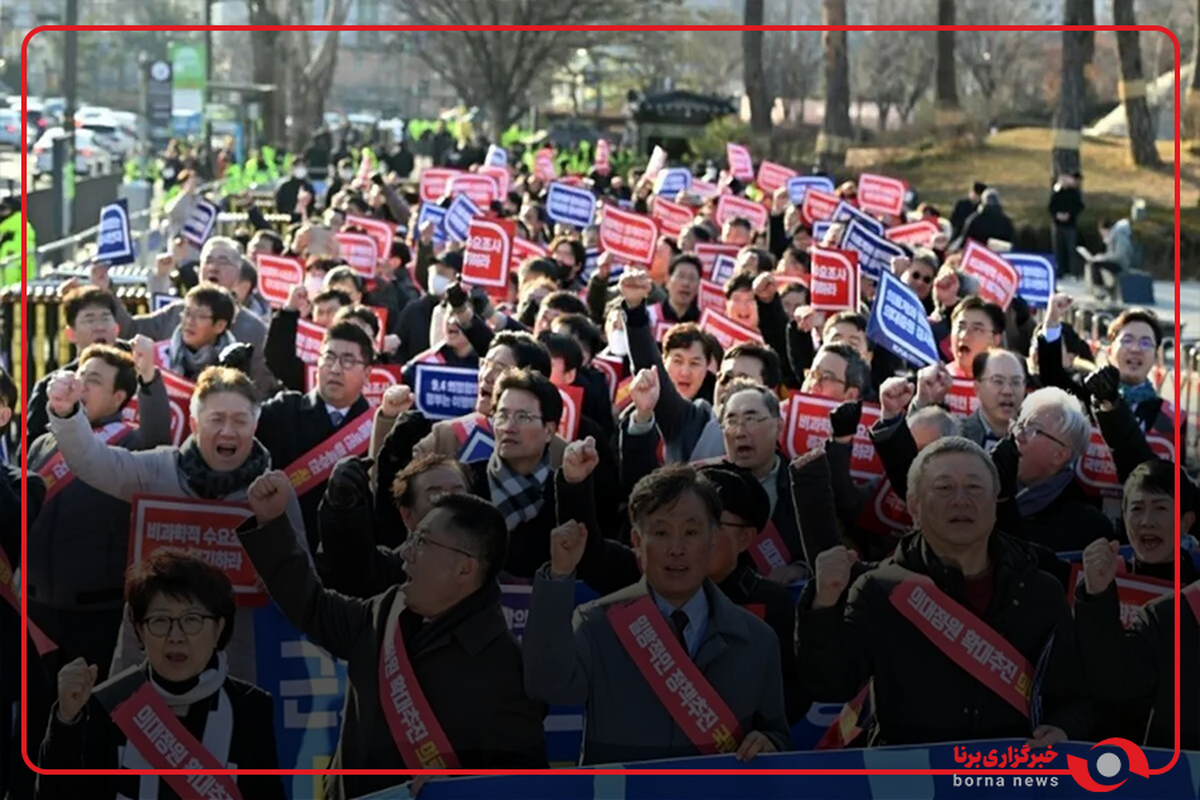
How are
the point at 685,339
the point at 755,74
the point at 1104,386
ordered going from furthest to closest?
the point at 755,74
the point at 685,339
the point at 1104,386

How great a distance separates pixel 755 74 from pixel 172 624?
144 feet

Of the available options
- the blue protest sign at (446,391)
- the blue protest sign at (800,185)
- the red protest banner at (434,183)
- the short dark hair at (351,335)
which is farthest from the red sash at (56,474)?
the blue protest sign at (800,185)

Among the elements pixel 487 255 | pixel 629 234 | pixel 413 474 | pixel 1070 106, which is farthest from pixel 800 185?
pixel 413 474

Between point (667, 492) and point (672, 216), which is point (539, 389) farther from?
point (672, 216)

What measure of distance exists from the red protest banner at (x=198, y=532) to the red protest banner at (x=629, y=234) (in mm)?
9046

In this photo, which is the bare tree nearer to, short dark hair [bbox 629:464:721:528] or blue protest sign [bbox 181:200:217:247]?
blue protest sign [bbox 181:200:217:247]

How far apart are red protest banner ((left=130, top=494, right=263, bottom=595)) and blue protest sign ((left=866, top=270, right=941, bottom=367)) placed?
182 inches

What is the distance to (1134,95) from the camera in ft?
138

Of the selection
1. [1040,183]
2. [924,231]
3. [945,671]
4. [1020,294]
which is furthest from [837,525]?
[1040,183]

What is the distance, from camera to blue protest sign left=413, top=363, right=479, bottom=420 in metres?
8.58

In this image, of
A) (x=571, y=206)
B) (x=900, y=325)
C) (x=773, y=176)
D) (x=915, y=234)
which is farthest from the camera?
(x=773, y=176)

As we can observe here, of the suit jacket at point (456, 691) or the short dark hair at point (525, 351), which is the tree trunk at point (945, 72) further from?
the suit jacket at point (456, 691)

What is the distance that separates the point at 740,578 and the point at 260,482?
1172 millimetres

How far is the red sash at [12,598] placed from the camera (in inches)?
255
